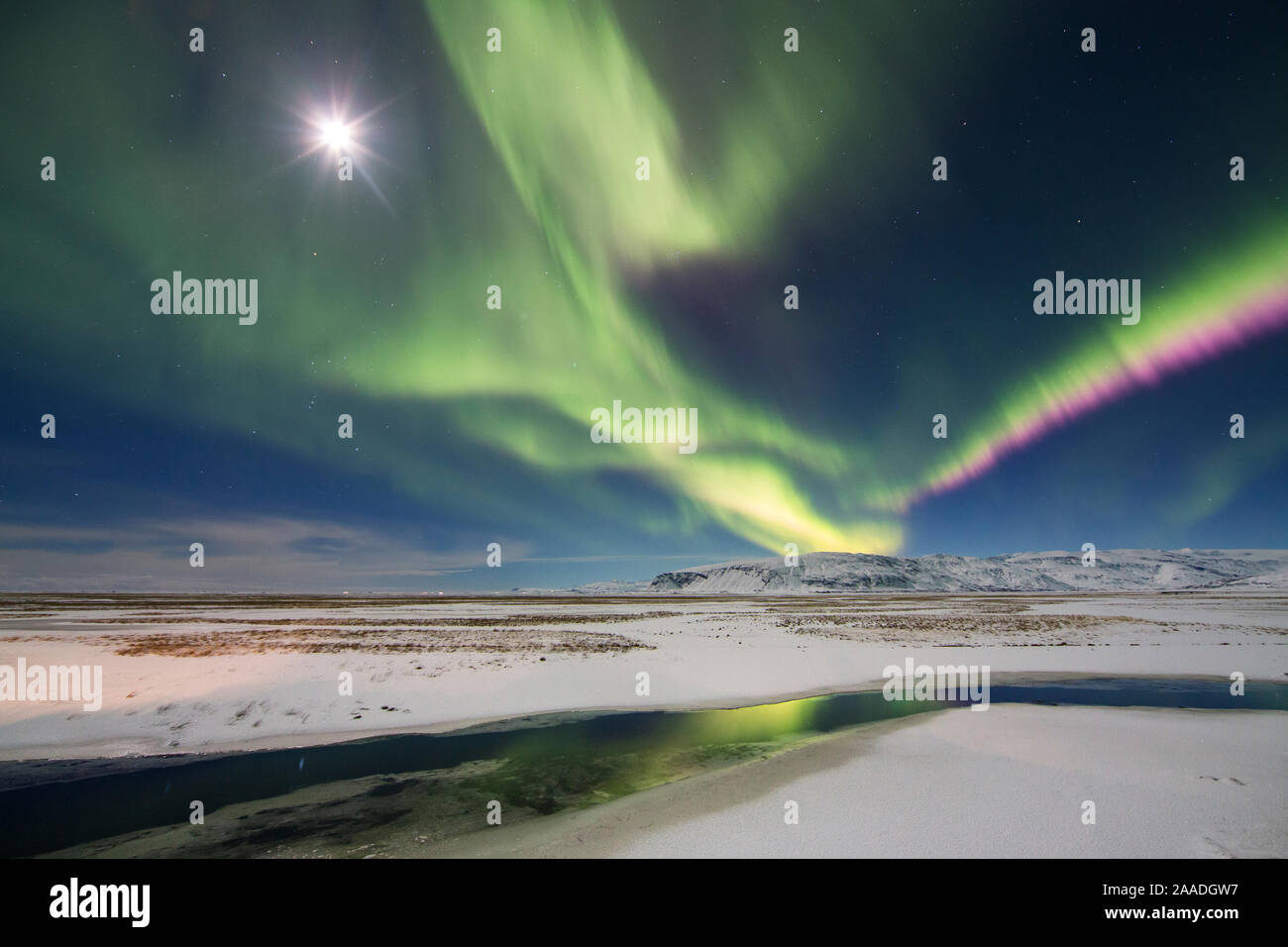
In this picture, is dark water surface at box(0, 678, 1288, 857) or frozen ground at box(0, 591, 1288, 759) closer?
dark water surface at box(0, 678, 1288, 857)

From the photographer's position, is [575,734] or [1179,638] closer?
[575,734]

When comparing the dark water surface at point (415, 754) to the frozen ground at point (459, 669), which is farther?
the frozen ground at point (459, 669)

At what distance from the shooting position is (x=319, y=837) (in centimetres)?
940

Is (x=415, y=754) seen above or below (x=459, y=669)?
above

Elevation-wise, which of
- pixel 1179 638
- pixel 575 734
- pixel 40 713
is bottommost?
pixel 1179 638

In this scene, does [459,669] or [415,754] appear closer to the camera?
[415,754]
